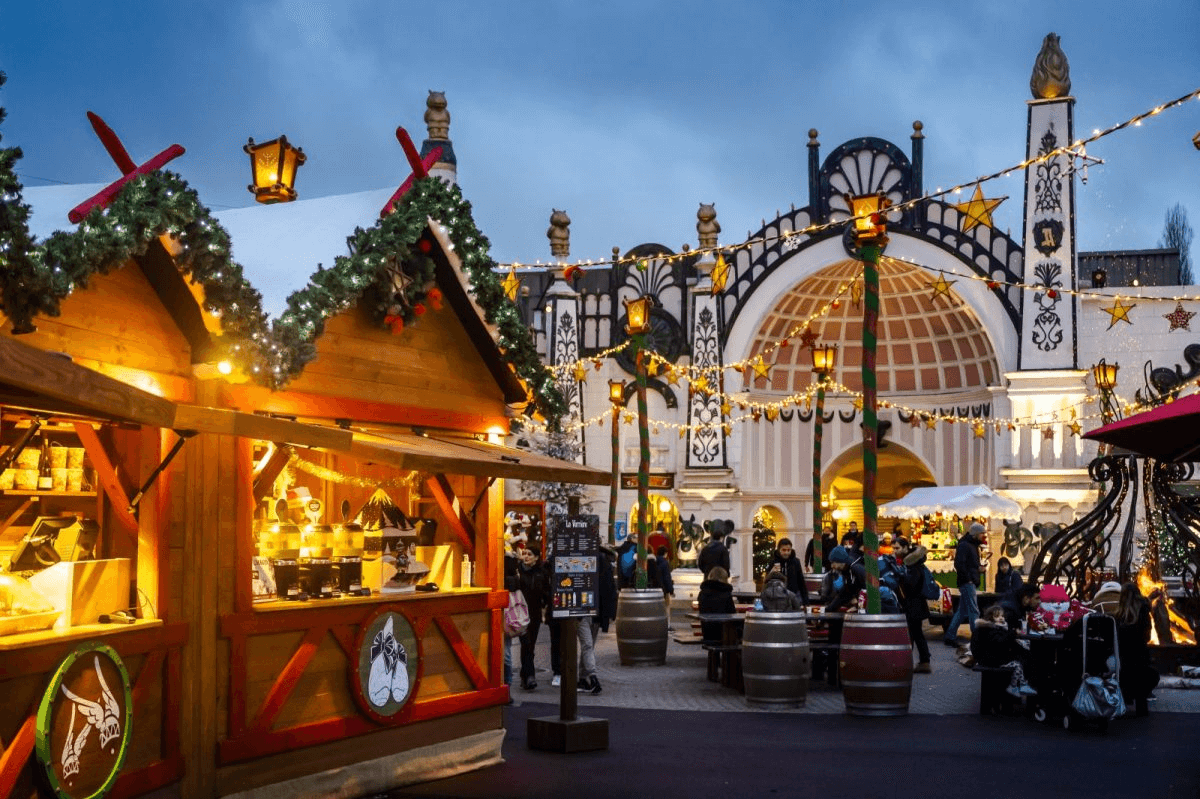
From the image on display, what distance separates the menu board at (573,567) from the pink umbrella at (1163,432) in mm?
3937

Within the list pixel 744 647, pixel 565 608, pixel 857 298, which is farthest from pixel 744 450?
pixel 565 608

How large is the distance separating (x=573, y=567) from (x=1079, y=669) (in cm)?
459

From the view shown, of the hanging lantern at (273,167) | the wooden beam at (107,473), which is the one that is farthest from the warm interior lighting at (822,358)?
the wooden beam at (107,473)

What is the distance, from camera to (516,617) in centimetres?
1341

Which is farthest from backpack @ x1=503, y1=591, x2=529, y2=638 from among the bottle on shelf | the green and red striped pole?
the bottle on shelf

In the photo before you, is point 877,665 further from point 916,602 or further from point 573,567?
point 916,602

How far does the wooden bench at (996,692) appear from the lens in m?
12.9

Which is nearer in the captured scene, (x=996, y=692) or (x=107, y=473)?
(x=107, y=473)

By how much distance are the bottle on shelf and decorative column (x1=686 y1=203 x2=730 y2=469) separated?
23.6 meters

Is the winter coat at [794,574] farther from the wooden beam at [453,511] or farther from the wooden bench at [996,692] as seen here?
the wooden beam at [453,511]

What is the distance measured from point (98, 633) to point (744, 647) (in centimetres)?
778

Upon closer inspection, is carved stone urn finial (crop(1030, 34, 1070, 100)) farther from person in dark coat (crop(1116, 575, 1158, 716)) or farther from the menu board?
the menu board

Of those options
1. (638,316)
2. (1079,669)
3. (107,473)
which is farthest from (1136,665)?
(107,473)

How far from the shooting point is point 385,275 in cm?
960
